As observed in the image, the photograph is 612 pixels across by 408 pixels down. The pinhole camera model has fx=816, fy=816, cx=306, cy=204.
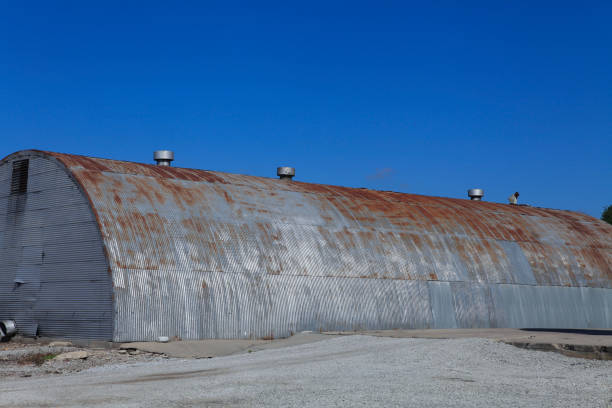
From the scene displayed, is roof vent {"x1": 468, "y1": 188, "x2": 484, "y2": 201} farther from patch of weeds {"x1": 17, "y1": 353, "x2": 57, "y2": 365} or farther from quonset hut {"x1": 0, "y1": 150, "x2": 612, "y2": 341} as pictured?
patch of weeds {"x1": 17, "y1": 353, "x2": 57, "y2": 365}

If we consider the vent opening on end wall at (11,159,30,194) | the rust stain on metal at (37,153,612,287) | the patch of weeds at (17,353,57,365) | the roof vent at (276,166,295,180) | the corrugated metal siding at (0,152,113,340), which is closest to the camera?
the patch of weeds at (17,353,57,365)

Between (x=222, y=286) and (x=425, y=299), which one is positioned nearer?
(x=222, y=286)

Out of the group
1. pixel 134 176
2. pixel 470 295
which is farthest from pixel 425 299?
pixel 134 176

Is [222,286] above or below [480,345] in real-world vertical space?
above

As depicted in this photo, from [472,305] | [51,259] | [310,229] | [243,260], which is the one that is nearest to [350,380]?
[243,260]

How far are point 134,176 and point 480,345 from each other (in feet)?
47.4

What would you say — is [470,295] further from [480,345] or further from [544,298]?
[480,345]

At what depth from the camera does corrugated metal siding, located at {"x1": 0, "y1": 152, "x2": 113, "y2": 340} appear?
25922mm

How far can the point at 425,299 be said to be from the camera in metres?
33.3

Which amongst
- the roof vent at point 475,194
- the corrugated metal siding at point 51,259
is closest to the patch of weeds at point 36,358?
the corrugated metal siding at point 51,259

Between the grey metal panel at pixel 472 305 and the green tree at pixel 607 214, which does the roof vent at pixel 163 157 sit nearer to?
the grey metal panel at pixel 472 305

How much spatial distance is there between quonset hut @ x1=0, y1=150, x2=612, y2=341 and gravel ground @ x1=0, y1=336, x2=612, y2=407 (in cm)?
408

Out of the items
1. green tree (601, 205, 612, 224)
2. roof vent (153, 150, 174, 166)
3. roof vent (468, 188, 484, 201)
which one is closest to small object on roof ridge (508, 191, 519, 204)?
roof vent (468, 188, 484, 201)

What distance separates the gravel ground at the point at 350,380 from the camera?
14.8 metres
